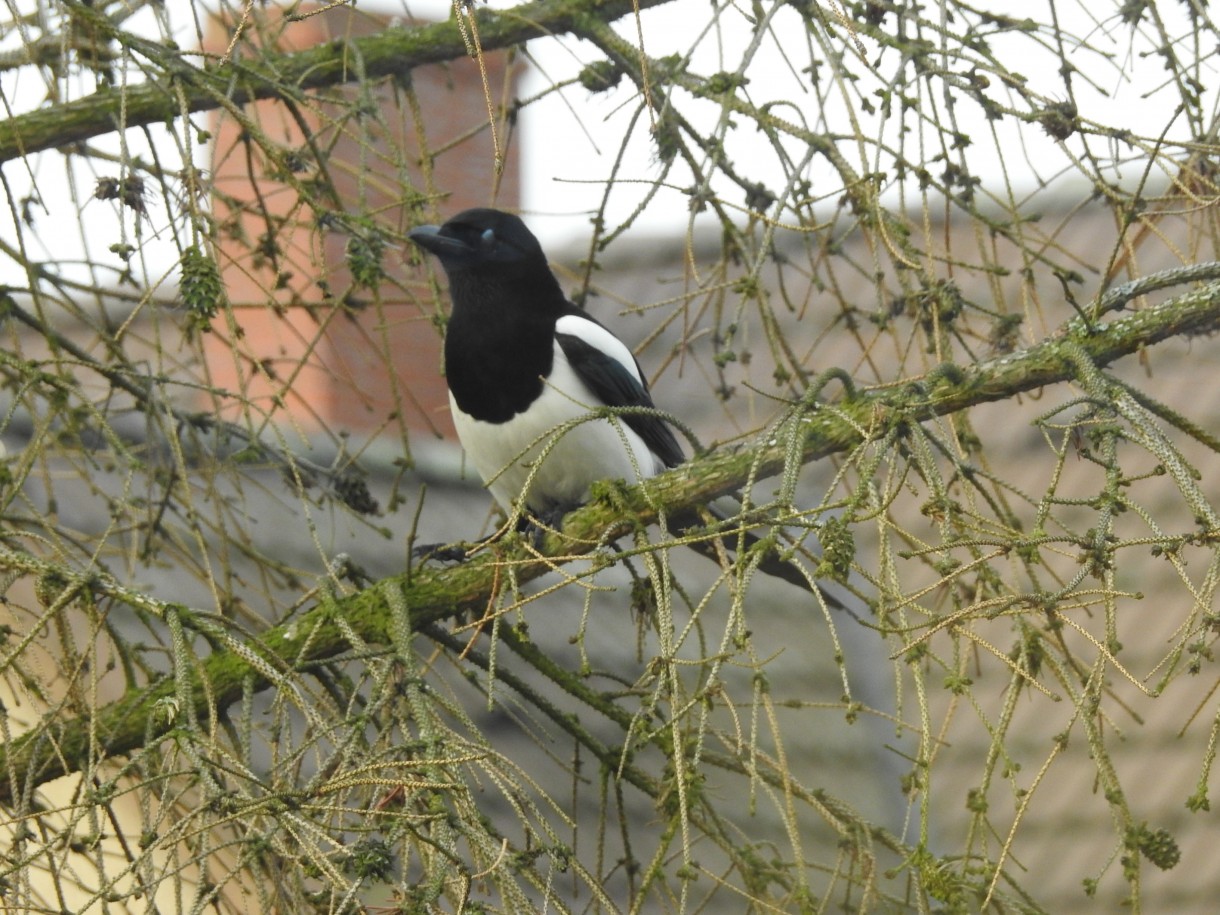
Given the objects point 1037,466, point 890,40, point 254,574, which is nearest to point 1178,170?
point 890,40

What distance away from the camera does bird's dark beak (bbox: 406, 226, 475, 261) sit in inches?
132

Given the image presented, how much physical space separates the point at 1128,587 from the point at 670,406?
1837mm

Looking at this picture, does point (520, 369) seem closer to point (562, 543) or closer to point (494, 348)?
point (494, 348)

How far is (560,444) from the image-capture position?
3.52m

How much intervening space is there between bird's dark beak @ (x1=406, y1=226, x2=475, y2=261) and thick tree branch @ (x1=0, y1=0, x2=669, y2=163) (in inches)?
13.8

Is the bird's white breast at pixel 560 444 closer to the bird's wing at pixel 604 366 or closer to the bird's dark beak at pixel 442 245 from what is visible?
the bird's wing at pixel 604 366

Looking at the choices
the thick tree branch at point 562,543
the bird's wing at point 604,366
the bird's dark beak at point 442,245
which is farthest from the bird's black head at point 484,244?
the thick tree branch at point 562,543

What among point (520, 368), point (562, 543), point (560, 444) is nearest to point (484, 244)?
point (520, 368)

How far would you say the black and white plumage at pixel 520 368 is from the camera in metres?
3.54

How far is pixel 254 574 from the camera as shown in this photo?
5.02 metres

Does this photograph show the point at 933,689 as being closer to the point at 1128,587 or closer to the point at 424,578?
the point at 1128,587

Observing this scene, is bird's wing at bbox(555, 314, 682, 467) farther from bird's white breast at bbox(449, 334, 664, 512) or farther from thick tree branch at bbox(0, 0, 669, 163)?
thick tree branch at bbox(0, 0, 669, 163)

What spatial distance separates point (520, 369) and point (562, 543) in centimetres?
100

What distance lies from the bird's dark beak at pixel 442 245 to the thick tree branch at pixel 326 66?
0.35m
